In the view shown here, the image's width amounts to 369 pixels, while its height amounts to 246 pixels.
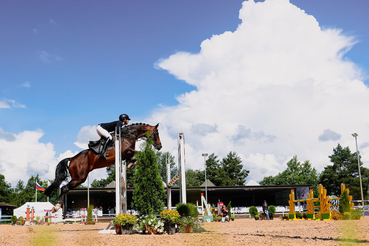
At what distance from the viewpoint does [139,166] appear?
32.0 ft

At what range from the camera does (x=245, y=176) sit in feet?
231

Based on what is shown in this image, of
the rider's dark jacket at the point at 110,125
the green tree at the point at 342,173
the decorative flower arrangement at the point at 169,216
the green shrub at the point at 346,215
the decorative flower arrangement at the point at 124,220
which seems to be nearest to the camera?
the decorative flower arrangement at the point at 169,216

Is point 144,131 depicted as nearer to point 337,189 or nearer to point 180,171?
point 180,171

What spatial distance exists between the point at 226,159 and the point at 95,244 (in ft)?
213

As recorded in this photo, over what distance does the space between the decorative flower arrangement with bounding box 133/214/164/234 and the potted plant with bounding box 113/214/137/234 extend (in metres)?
0.17

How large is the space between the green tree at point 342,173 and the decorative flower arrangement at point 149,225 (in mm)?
57178

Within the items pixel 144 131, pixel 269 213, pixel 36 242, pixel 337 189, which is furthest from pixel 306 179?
pixel 36 242

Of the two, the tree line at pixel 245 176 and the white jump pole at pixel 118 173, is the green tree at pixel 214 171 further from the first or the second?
the white jump pole at pixel 118 173

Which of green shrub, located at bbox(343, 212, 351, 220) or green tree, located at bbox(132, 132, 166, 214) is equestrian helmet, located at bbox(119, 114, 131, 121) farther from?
green shrub, located at bbox(343, 212, 351, 220)

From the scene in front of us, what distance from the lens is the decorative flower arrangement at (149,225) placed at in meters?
9.37

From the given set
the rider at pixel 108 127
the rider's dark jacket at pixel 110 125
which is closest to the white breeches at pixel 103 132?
the rider at pixel 108 127

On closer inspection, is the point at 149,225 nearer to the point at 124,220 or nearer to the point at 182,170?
the point at 124,220

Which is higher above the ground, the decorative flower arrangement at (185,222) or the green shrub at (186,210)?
the green shrub at (186,210)

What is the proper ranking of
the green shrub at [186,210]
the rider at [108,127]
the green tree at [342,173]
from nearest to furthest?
1. the green shrub at [186,210]
2. the rider at [108,127]
3. the green tree at [342,173]
